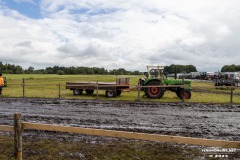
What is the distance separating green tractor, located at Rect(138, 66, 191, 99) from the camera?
61.4ft

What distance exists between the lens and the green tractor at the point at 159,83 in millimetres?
18719

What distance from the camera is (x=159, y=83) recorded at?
1902 cm

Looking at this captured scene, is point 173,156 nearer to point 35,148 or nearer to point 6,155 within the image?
point 35,148

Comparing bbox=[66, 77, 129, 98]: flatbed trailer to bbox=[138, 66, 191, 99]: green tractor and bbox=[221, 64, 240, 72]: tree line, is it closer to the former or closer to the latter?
bbox=[138, 66, 191, 99]: green tractor

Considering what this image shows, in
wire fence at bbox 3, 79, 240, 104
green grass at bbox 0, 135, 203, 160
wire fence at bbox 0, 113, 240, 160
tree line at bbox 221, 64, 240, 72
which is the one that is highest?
tree line at bbox 221, 64, 240, 72

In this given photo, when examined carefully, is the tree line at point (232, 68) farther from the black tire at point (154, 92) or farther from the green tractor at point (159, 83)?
the black tire at point (154, 92)

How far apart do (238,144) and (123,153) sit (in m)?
2.76

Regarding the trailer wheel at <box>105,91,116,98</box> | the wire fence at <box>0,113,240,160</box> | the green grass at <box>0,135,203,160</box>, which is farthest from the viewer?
the trailer wheel at <box>105,91,116,98</box>

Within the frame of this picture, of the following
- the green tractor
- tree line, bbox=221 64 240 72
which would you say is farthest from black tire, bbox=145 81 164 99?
tree line, bbox=221 64 240 72

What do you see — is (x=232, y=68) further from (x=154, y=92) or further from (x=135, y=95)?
(x=154, y=92)

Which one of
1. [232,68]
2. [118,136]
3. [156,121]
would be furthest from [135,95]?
[232,68]

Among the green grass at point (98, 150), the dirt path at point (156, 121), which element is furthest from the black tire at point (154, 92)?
the green grass at point (98, 150)

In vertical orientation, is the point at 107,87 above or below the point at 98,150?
above

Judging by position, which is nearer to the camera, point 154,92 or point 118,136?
point 118,136
